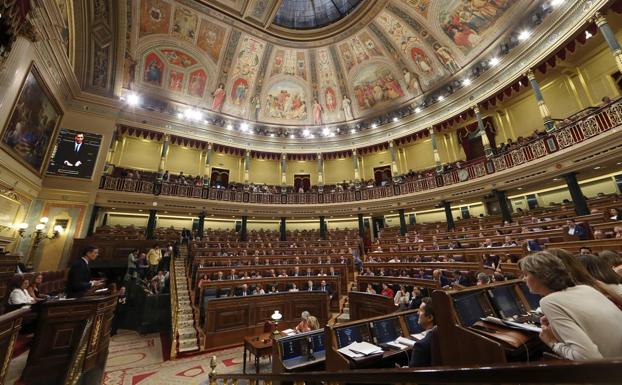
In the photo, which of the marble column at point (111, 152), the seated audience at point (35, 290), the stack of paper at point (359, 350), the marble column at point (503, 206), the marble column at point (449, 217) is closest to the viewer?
the stack of paper at point (359, 350)

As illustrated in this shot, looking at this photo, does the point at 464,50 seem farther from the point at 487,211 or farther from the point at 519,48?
the point at 487,211

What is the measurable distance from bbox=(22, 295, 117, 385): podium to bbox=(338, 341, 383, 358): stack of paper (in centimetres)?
313

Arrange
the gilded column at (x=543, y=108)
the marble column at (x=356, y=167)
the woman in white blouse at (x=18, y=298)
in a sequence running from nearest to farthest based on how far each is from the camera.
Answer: the woman in white blouse at (x=18, y=298), the gilded column at (x=543, y=108), the marble column at (x=356, y=167)

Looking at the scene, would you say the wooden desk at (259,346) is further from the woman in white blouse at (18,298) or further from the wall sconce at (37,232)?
the wall sconce at (37,232)

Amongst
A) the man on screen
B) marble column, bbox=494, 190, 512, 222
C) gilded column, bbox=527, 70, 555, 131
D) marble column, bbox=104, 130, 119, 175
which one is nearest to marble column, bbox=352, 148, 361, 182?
marble column, bbox=494, 190, 512, 222

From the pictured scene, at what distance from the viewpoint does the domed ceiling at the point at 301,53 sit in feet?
42.9

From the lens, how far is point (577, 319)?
4.01 ft

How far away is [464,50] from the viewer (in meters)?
13.1

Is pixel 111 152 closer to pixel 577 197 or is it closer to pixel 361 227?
pixel 361 227

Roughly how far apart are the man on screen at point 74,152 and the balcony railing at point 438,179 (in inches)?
59.3

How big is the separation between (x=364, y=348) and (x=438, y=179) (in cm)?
1202

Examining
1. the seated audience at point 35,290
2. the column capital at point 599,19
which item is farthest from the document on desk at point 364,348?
the column capital at point 599,19

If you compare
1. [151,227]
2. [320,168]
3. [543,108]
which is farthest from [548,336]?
[320,168]

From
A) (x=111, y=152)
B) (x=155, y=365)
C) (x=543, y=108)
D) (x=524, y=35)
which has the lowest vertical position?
(x=155, y=365)
